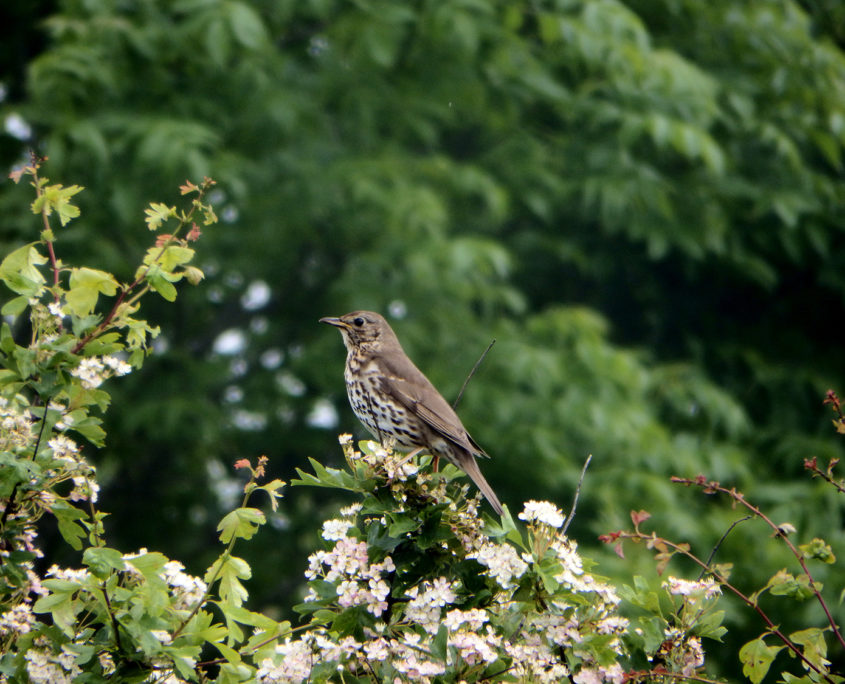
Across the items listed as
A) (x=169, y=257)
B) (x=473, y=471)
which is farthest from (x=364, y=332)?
(x=169, y=257)

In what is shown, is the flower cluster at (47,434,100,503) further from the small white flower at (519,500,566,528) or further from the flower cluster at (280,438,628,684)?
the small white flower at (519,500,566,528)

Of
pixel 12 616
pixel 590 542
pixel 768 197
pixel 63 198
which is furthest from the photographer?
pixel 768 197

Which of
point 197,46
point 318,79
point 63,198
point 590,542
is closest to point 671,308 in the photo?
point 590,542

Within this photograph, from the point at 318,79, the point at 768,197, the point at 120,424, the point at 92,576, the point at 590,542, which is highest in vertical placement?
the point at 92,576

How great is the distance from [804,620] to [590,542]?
146cm

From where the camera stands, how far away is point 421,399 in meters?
4.38

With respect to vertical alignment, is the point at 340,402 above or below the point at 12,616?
below

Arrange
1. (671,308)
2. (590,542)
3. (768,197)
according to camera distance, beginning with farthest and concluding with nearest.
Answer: (671,308) → (768,197) → (590,542)

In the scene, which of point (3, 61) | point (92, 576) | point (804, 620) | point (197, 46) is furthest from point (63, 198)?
point (3, 61)

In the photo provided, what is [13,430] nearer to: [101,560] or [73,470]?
[73,470]

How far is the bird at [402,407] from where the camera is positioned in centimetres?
420

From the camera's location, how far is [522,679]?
6.70ft

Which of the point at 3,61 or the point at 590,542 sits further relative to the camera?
the point at 3,61

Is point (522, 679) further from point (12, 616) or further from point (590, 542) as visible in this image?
point (590, 542)
